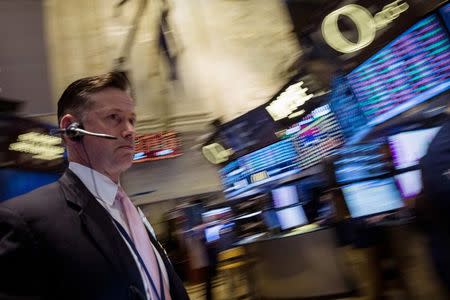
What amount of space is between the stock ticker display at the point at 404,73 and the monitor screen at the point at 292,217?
1957mm

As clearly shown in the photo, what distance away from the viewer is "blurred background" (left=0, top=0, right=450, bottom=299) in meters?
2.64

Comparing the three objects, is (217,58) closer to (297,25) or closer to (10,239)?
(297,25)

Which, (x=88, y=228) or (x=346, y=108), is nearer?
(x=88, y=228)

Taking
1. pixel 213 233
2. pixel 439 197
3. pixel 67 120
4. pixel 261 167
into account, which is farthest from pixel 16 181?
pixel 439 197

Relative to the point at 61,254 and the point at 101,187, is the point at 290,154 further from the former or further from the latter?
the point at 61,254

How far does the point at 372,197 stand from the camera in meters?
3.15

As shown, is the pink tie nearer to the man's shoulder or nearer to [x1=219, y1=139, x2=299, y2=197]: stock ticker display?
the man's shoulder

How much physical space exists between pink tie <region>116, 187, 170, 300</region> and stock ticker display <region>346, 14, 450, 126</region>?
7.25 feet

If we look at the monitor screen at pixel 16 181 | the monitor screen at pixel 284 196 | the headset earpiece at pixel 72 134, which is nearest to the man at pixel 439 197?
the headset earpiece at pixel 72 134

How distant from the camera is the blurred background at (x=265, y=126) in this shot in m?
2.64

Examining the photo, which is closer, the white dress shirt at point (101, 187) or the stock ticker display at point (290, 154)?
the white dress shirt at point (101, 187)

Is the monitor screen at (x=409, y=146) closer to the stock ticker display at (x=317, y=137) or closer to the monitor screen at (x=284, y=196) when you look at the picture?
the stock ticker display at (x=317, y=137)

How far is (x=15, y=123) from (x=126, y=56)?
2489 mm

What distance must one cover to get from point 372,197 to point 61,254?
9.63 ft
